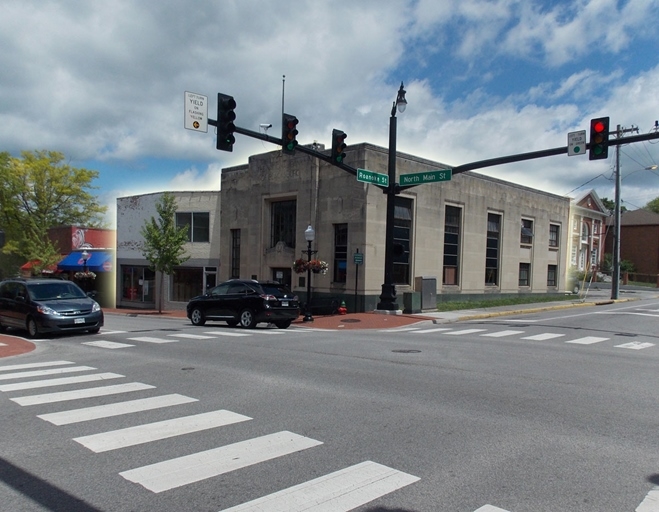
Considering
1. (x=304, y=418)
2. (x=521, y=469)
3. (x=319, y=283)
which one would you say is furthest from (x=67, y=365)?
(x=319, y=283)

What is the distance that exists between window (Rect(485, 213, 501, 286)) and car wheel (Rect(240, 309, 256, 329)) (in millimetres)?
18864

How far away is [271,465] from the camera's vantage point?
5.07 metres

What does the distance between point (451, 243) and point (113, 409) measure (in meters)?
25.6

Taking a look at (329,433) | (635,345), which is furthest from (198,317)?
(329,433)

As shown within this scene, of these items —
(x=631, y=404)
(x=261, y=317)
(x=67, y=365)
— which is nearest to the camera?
(x=631, y=404)

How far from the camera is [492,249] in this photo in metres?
34.0

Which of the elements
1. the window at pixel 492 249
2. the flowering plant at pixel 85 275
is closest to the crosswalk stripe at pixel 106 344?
the window at pixel 492 249

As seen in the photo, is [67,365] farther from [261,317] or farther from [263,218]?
[263,218]

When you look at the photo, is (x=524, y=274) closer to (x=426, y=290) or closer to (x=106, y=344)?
(x=426, y=290)

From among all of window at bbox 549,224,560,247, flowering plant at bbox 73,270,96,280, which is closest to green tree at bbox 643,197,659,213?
window at bbox 549,224,560,247

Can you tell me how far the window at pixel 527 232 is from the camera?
3675 centimetres

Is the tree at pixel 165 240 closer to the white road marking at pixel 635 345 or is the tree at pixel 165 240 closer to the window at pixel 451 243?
the window at pixel 451 243

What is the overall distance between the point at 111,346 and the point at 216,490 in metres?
10.0

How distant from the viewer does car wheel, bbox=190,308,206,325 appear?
2059 cm
